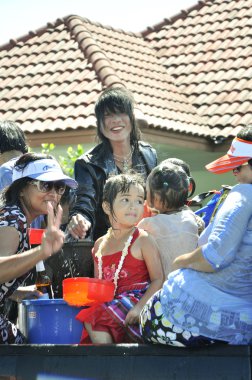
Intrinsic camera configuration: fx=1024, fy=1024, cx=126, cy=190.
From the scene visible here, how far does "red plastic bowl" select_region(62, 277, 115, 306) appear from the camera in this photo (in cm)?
439

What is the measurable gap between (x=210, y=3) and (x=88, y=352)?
1486 centimetres

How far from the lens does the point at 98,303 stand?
14.9ft

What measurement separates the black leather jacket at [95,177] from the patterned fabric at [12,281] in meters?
0.83

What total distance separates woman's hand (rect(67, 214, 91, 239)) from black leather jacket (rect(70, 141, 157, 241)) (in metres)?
0.27

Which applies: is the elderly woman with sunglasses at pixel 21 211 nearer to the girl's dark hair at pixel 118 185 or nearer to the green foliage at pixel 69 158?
the girl's dark hair at pixel 118 185

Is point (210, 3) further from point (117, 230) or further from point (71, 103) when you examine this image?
point (117, 230)

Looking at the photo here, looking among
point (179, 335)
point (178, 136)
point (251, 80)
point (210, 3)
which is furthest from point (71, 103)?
point (179, 335)

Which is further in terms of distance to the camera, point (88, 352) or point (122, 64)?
point (122, 64)

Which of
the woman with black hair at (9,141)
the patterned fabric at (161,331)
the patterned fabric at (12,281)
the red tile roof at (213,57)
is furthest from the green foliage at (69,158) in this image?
the patterned fabric at (161,331)

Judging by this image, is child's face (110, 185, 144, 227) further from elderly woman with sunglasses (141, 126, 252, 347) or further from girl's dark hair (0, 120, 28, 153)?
girl's dark hair (0, 120, 28, 153)

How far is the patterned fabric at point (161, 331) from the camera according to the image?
3.96 metres

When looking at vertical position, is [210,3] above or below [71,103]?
above

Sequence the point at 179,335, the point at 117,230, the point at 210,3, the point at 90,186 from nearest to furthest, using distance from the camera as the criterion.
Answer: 1. the point at 179,335
2. the point at 117,230
3. the point at 90,186
4. the point at 210,3

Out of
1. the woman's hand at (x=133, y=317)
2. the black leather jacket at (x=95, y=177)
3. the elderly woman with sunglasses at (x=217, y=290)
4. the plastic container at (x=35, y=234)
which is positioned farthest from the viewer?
the black leather jacket at (x=95, y=177)
